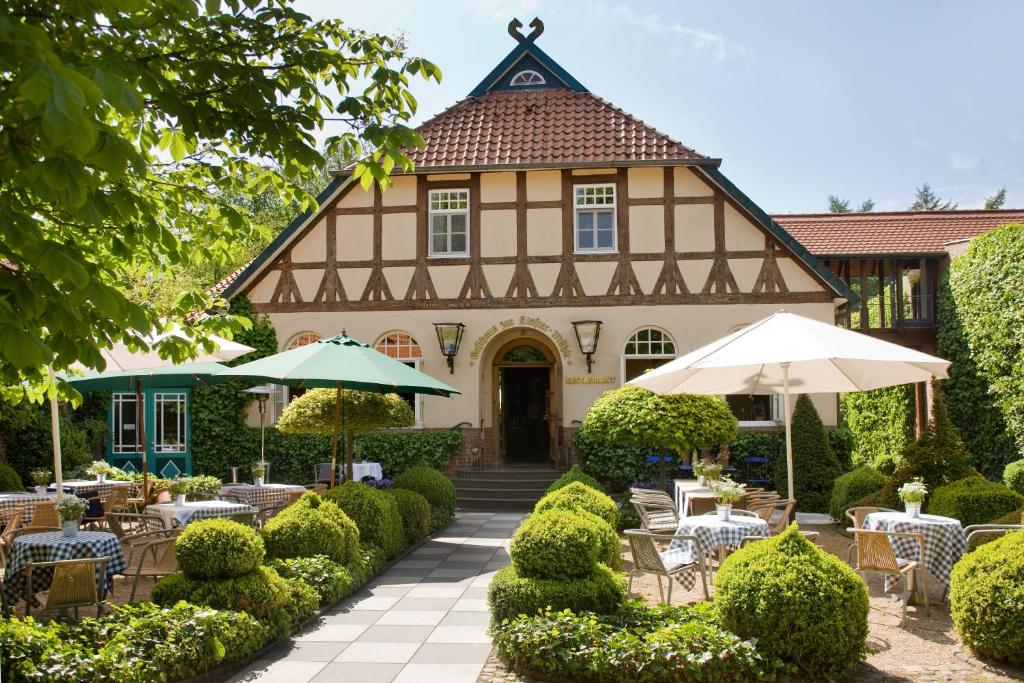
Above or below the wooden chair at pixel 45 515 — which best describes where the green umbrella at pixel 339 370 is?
above

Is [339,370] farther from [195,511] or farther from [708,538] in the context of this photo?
[708,538]

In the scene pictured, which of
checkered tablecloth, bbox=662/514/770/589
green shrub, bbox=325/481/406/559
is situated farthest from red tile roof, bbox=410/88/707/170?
checkered tablecloth, bbox=662/514/770/589

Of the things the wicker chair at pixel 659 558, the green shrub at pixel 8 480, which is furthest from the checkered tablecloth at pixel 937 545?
the green shrub at pixel 8 480


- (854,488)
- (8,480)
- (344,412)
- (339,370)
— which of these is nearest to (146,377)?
(344,412)

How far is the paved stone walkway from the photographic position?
18.8ft

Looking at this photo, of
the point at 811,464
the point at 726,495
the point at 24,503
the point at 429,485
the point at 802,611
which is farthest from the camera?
the point at 811,464

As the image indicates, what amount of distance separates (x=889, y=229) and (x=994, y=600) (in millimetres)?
17118

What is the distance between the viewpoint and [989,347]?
15578 mm

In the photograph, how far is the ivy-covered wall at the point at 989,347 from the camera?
14438 mm

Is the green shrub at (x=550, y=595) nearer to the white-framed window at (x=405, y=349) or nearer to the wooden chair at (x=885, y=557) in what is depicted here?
the wooden chair at (x=885, y=557)

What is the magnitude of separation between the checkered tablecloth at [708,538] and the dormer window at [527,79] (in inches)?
525

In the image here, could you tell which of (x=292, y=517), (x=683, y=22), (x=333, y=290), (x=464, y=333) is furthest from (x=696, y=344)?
(x=292, y=517)

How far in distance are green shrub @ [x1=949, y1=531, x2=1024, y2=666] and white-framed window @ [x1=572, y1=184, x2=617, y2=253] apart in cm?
1183

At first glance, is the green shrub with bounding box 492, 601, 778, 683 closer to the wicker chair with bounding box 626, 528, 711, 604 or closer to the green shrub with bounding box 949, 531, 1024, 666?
the wicker chair with bounding box 626, 528, 711, 604
